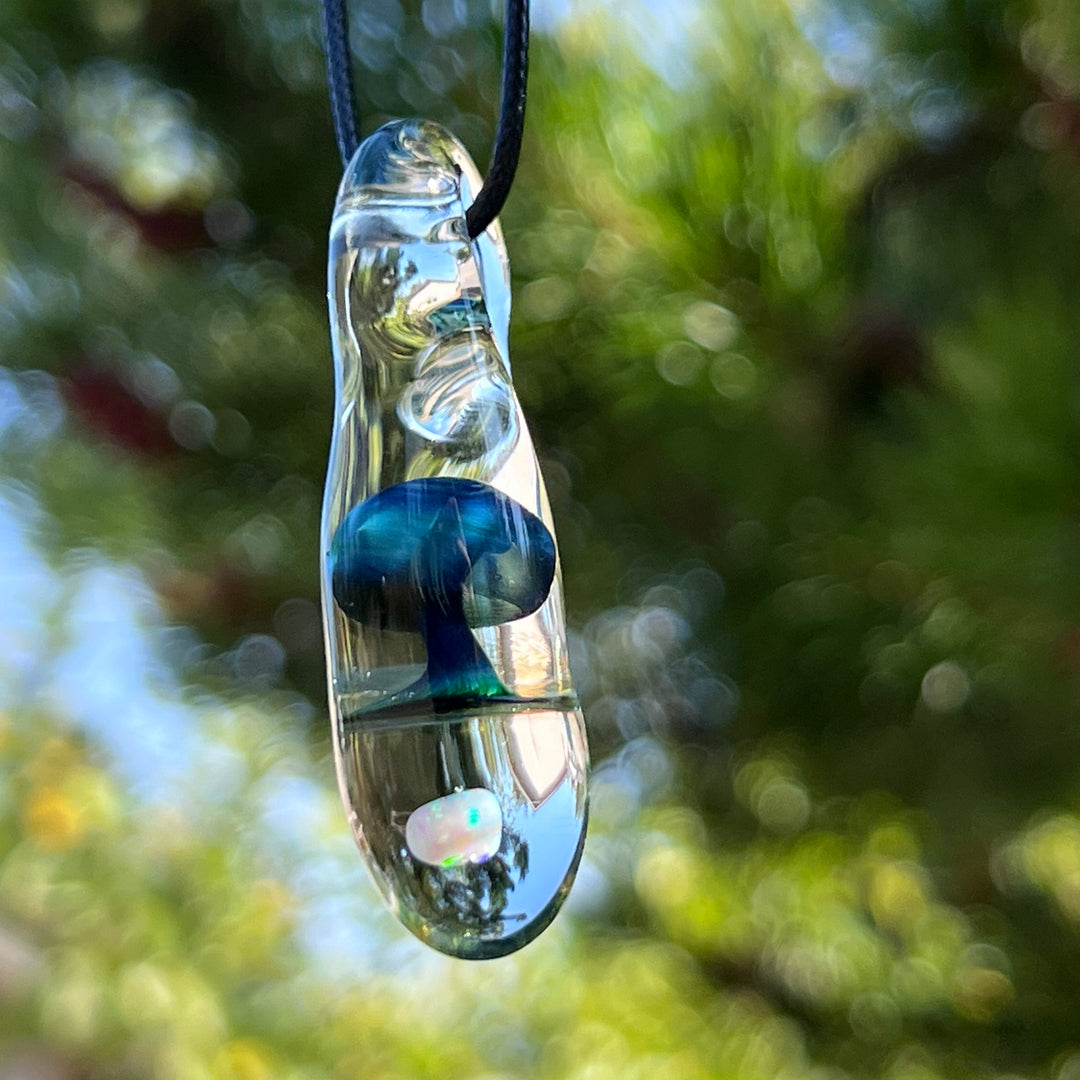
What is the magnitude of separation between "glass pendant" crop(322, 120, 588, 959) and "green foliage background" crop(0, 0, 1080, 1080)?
22 centimetres

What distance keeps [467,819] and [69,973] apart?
0.60 meters

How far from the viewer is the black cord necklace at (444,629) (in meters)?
0.25

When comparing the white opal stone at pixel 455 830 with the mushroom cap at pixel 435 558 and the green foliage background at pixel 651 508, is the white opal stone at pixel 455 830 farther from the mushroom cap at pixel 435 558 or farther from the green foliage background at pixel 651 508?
the green foliage background at pixel 651 508

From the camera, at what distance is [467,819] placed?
0.81ft

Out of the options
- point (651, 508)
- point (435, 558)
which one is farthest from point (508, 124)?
point (651, 508)

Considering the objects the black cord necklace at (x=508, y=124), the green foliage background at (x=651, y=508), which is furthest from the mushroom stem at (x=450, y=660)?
the green foliage background at (x=651, y=508)

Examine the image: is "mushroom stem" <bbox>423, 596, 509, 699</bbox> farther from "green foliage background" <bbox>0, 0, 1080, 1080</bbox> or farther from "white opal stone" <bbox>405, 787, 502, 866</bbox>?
"green foliage background" <bbox>0, 0, 1080, 1080</bbox>

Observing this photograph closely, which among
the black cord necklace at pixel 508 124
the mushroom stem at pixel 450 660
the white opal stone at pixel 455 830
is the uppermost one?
the black cord necklace at pixel 508 124

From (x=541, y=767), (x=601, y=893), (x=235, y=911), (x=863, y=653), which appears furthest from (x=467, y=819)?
(x=235, y=911)

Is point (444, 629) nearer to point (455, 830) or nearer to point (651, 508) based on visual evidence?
point (455, 830)

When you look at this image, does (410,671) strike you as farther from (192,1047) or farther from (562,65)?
(192,1047)

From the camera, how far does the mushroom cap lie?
0.83 feet

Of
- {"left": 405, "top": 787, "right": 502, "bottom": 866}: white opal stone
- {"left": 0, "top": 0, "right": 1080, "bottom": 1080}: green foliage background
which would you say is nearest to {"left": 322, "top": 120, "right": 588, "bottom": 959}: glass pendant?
{"left": 405, "top": 787, "right": 502, "bottom": 866}: white opal stone

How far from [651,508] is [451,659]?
375 mm
